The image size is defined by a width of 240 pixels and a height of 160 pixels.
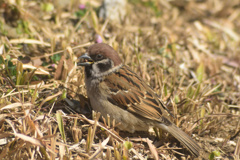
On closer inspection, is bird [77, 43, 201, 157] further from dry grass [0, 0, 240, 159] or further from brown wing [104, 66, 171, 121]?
dry grass [0, 0, 240, 159]

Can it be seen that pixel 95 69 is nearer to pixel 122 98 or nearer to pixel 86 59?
pixel 86 59

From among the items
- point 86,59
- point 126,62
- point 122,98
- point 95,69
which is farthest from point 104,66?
point 126,62

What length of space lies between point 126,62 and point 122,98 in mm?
1238

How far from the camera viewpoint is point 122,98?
3.67m

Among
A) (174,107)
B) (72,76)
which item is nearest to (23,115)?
(72,76)

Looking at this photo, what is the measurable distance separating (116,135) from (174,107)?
886 millimetres

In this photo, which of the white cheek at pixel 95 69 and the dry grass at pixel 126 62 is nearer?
the dry grass at pixel 126 62

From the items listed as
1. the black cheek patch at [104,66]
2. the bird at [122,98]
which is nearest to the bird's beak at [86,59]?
the bird at [122,98]

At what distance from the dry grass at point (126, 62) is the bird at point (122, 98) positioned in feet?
0.54

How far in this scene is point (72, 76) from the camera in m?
4.09

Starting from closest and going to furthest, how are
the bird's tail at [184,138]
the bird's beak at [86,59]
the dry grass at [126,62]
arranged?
1. the dry grass at [126,62]
2. the bird's tail at [184,138]
3. the bird's beak at [86,59]

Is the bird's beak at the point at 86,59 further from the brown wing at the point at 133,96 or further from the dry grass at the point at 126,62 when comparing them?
the dry grass at the point at 126,62

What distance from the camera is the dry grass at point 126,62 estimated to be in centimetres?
332

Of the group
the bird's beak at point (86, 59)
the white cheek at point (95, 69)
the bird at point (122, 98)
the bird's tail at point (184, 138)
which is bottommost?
the bird's tail at point (184, 138)
